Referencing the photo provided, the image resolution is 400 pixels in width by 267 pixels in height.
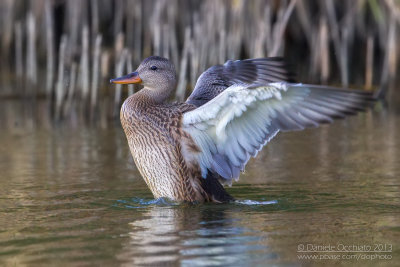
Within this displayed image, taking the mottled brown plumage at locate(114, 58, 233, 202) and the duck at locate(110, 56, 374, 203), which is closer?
the duck at locate(110, 56, 374, 203)

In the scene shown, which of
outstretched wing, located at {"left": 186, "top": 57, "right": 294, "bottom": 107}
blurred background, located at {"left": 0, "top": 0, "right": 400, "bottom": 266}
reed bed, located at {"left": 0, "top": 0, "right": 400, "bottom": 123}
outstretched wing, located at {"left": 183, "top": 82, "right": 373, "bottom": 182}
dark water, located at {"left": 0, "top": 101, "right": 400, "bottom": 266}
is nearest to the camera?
dark water, located at {"left": 0, "top": 101, "right": 400, "bottom": 266}

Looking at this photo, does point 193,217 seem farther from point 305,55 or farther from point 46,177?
point 305,55

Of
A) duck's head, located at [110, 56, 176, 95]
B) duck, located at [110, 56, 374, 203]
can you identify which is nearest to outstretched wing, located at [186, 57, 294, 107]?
duck, located at [110, 56, 374, 203]

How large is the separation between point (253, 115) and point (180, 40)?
8.73 meters

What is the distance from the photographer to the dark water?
4.98 metres

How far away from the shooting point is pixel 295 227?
5664 mm

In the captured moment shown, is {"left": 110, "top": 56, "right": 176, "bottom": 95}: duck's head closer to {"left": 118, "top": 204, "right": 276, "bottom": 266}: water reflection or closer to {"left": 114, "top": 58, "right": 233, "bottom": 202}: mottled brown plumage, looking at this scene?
{"left": 114, "top": 58, "right": 233, "bottom": 202}: mottled brown plumage

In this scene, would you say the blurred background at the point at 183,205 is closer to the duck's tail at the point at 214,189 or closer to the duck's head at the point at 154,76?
the duck's tail at the point at 214,189

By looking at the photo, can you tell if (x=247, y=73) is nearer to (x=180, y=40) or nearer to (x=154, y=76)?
(x=154, y=76)

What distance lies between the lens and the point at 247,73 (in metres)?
8.10

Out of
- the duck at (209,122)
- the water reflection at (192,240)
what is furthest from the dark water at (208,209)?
the duck at (209,122)

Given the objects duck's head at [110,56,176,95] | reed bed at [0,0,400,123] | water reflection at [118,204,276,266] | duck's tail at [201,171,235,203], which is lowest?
water reflection at [118,204,276,266]

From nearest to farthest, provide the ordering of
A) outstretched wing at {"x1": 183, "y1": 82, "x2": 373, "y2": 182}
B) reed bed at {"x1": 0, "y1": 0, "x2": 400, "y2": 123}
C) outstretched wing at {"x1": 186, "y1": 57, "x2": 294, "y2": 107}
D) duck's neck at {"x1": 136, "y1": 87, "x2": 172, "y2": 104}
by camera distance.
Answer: outstretched wing at {"x1": 183, "y1": 82, "x2": 373, "y2": 182} → duck's neck at {"x1": 136, "y1": 87, "x2": 172, "y2": 104} → outstretched wing at {"x1": 186, "y1": 57, "x2": 294, "y2": 107} → reed bed at {"x1": 0, "y1": 0, "x2": 400, "y2": 123}

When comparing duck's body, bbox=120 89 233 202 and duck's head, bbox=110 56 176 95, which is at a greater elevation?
duck's head, bbox=110 56 176 95
